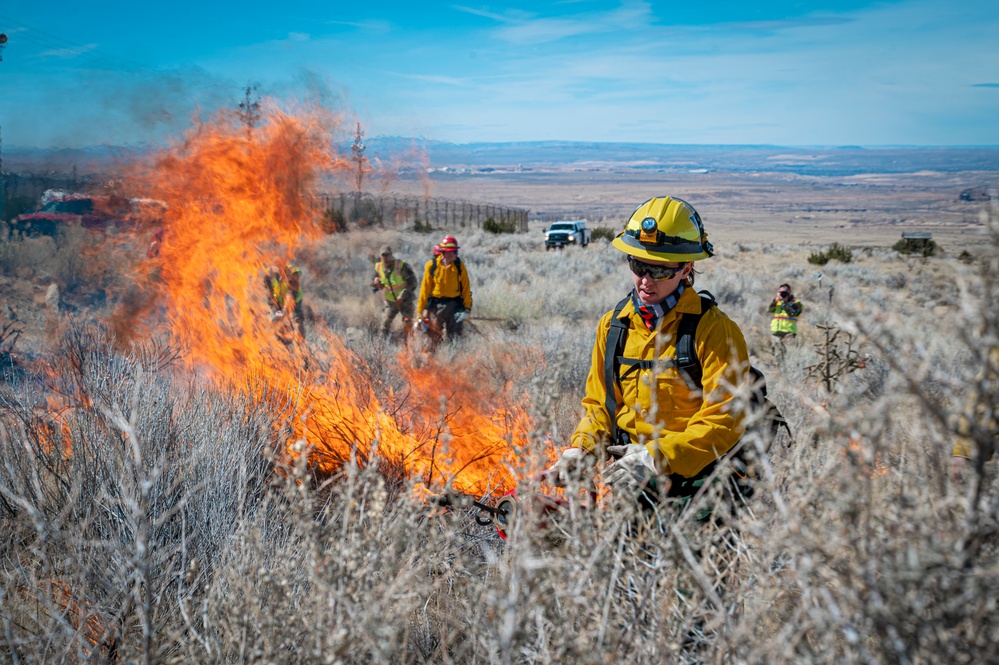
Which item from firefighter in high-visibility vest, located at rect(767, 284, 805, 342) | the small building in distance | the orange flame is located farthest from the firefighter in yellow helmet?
the small building in distance

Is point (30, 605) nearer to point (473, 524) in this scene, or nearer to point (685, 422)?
point (473, 524)

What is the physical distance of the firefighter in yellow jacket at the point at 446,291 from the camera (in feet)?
30.8

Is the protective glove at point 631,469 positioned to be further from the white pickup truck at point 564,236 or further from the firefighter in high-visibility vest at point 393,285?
the white pickup truck at point 564,236

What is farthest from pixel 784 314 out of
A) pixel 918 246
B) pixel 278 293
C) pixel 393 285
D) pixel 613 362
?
pixel 918 246

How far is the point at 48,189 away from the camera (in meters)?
19.4

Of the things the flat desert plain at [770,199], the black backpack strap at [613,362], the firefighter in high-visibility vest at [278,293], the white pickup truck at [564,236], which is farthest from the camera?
the flat desert plain at [770,199]

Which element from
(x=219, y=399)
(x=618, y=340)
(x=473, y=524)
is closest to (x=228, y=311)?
(x=219, y=399)

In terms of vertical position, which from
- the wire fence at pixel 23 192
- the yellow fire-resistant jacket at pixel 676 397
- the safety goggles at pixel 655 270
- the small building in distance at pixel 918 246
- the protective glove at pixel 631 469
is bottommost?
the small building in distance at pixel 918 246

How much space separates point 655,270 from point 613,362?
1.52 ft

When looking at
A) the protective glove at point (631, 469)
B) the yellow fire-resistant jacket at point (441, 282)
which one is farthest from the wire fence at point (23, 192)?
the protective glove at point (631, 469)

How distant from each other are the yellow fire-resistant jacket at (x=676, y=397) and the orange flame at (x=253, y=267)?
5.68 ft

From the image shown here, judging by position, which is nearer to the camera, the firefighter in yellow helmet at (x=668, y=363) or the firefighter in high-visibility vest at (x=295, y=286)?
the firefighter in yellow helmet at (x=668, y=363)

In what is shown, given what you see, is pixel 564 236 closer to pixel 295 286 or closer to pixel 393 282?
pixel 393 282

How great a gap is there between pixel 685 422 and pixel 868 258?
28.0 meters
